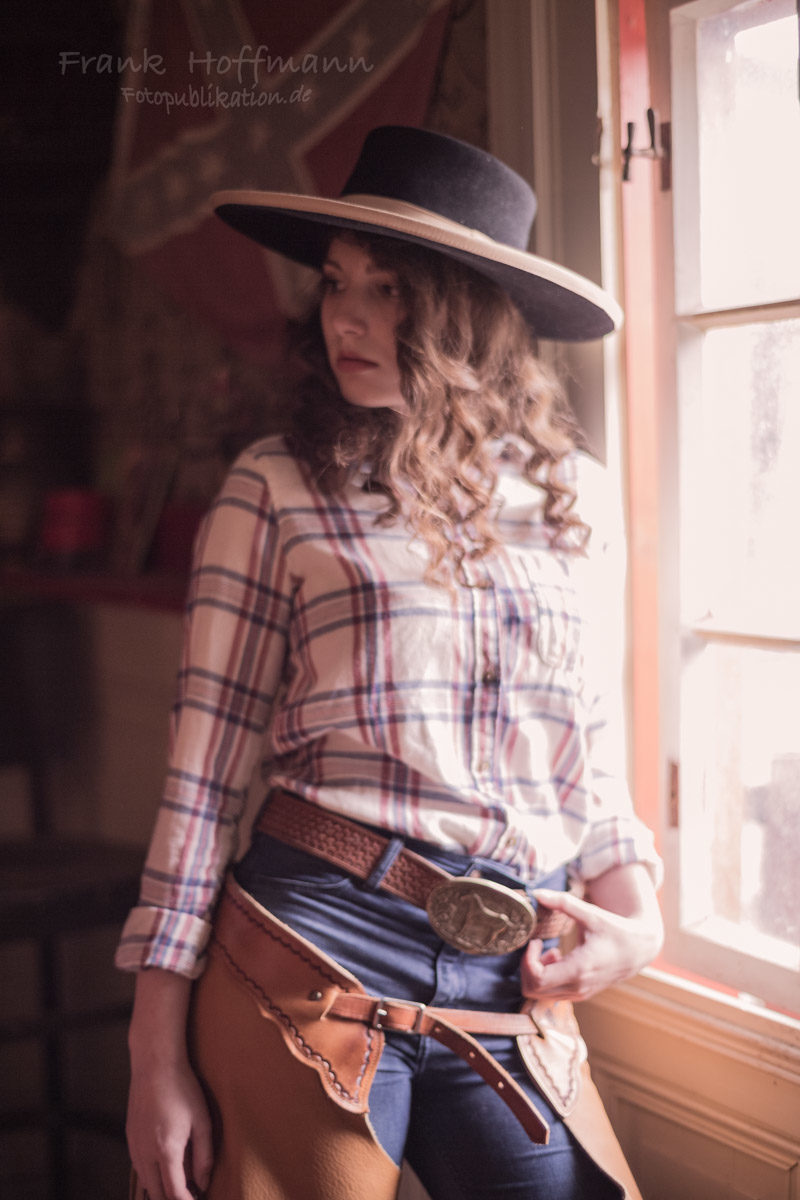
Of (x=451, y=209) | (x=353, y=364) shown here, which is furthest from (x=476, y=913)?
(x=451, y=209)

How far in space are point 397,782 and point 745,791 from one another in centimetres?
53

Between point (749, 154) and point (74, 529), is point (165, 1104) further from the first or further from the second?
point (74, 529)

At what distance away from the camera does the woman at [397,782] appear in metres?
1.05

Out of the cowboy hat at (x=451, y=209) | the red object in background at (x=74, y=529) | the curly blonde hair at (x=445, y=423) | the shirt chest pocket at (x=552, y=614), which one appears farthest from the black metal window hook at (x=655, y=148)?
the red object in background at (x=74, y=529)

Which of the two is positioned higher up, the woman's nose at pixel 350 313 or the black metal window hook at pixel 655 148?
the black metal window hook at pixel 655 148

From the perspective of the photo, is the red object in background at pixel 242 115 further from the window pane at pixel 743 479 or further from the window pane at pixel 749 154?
the window pane at pixel 743 479

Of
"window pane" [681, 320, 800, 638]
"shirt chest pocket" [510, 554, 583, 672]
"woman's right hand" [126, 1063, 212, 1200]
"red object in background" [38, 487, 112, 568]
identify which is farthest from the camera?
"red object in background" [38, 487, 112, 568]

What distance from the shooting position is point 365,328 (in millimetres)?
1157

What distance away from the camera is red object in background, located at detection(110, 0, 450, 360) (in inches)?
61.6

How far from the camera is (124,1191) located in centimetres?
205

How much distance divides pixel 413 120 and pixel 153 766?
4.73ft

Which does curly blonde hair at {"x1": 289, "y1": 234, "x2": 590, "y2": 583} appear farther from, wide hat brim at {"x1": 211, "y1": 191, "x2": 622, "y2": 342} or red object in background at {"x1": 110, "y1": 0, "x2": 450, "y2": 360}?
red object in background at {"x1": 110, "y1": 0, "x2": 450, "y2": 360}

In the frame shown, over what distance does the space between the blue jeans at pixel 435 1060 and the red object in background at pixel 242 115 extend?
1.12m

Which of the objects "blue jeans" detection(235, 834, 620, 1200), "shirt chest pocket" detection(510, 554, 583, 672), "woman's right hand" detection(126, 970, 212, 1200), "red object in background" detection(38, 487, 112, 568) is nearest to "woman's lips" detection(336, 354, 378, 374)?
"shirt chest pocket" detection(510, 554, 583, 672)
